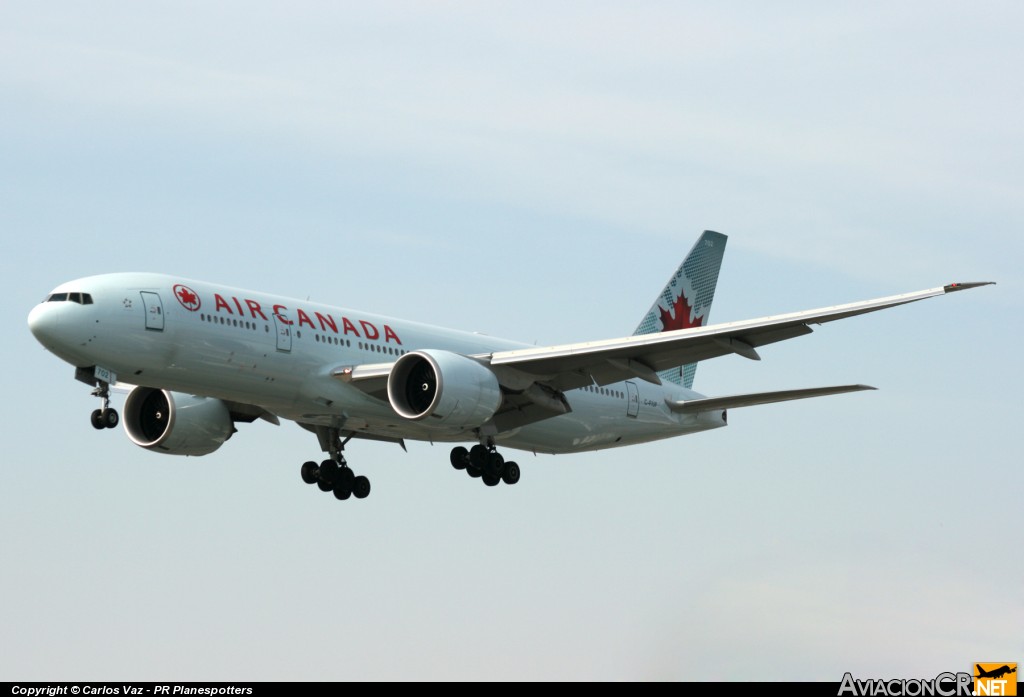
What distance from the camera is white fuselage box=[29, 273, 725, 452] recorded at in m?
35.1

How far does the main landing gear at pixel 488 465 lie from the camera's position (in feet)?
137

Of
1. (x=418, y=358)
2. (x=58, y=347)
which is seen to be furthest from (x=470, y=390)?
(x=58, y=347)

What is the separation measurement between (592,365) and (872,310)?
25.5ft

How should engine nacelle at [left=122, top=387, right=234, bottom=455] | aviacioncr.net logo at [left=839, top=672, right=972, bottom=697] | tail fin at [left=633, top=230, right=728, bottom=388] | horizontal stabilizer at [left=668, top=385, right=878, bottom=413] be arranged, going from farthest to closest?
tail fin at [left=633, top=230, right=728, bottom=388] → engine nacelle at [left=122, top=387, right=234, bottom=455] → horizontal stabilizer at [left=668, top=385, right=878, bottom=413] → aviacioncr.net logo at [left=839, top=672, right=972, bottom=697]

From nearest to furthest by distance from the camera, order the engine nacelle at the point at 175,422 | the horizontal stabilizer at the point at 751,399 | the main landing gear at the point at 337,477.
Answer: the horizontal stabilizer at the point at 751,399
the engine nacelle at the point at 175,422
the main landing gear at the point at 337,477

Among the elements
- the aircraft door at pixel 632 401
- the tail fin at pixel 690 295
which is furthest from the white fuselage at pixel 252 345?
the tail fin at pixel 690 295

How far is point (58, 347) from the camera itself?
115 ft

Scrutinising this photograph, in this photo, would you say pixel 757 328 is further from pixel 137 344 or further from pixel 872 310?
pixel 137 344

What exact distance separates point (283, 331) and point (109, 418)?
4586 mm

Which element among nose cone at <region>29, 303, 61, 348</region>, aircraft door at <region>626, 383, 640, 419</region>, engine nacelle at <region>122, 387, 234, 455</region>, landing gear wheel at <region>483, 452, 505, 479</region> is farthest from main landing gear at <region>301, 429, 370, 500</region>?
nose cone at <region>29, 303, 61, 348</region>

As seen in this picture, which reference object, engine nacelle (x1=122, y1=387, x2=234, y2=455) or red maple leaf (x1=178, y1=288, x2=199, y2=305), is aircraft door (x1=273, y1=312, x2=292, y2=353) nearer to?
red maple leaf (x1=178, y1=288, x2=199, y2=305)

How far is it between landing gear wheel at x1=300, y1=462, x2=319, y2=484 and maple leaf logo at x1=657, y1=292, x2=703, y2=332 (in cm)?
1191

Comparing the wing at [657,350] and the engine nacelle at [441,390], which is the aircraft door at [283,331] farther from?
the wing at [657,350]

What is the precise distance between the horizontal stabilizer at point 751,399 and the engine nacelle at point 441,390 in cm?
751
